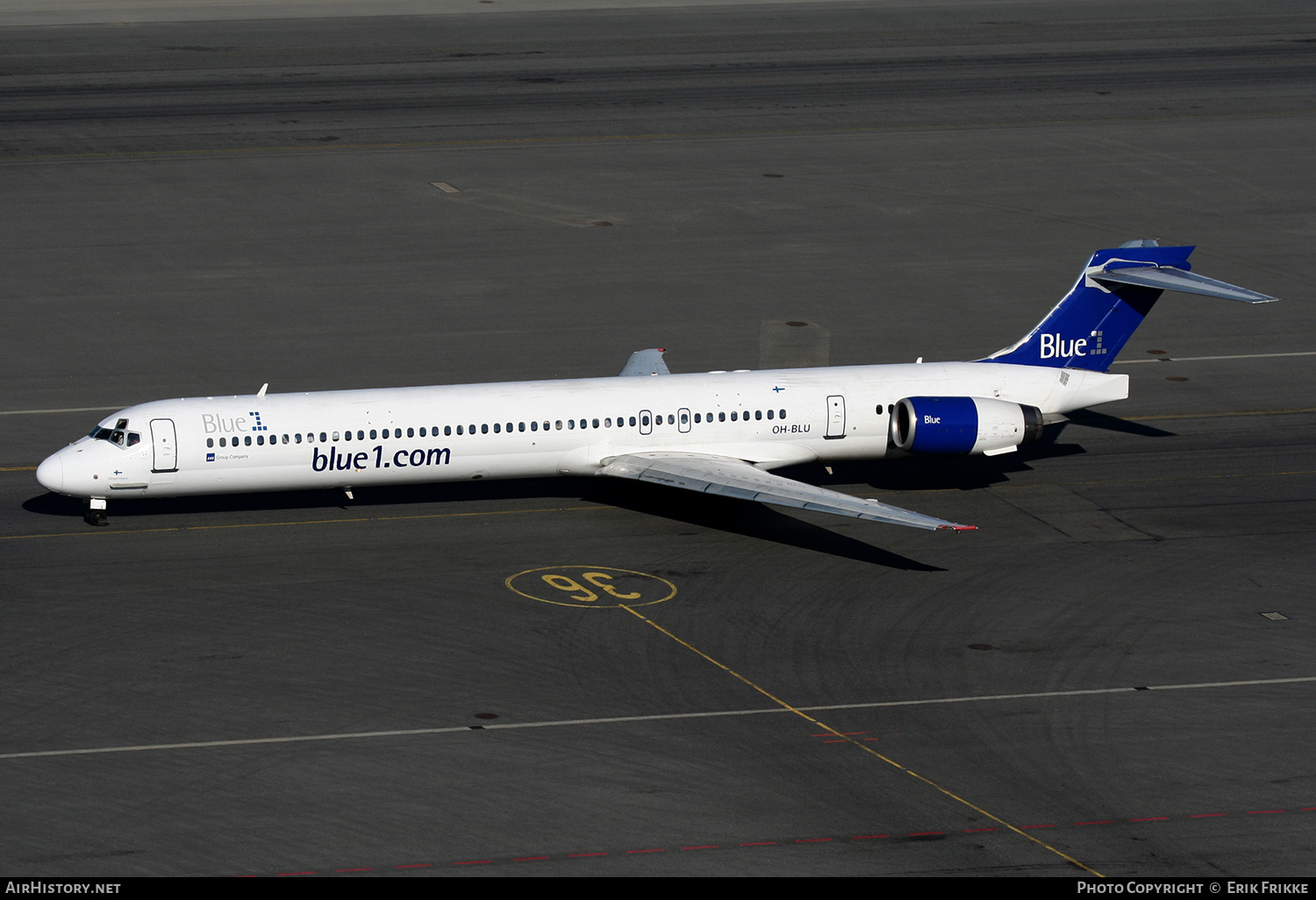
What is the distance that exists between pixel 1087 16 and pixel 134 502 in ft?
270

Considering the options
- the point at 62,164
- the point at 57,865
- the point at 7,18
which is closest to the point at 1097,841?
the point at 57,865

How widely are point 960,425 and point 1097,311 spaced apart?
6.65 m

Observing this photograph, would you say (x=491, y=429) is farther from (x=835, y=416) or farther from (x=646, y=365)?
(x=835, y=416)

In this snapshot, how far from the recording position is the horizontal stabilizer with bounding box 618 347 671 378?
158 ft

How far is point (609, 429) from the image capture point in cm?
4250

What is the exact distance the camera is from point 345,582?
38.3 m

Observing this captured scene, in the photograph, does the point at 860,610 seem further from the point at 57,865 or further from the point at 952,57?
the point at 952,57

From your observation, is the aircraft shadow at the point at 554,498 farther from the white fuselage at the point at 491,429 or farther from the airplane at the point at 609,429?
the white fuselage at the point at 491,429

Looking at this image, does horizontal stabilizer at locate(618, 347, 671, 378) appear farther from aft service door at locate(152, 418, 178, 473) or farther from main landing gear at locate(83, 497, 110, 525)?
main landing gear at locate(83, 497, 110, 525)

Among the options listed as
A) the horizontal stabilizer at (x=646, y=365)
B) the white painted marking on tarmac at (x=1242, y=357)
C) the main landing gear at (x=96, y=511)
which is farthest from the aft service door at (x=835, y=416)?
the main landing gear at (x=96, y=511)

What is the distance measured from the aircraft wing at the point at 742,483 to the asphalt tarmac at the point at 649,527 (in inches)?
59.9

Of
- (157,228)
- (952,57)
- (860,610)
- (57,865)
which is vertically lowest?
(57,865)

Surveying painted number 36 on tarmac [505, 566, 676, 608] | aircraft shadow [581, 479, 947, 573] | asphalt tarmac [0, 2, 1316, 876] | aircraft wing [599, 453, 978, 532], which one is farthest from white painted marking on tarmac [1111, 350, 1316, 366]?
painted number 36 on tarmac [505, 566, 676, 608]

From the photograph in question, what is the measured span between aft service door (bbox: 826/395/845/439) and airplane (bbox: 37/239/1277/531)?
33mm
